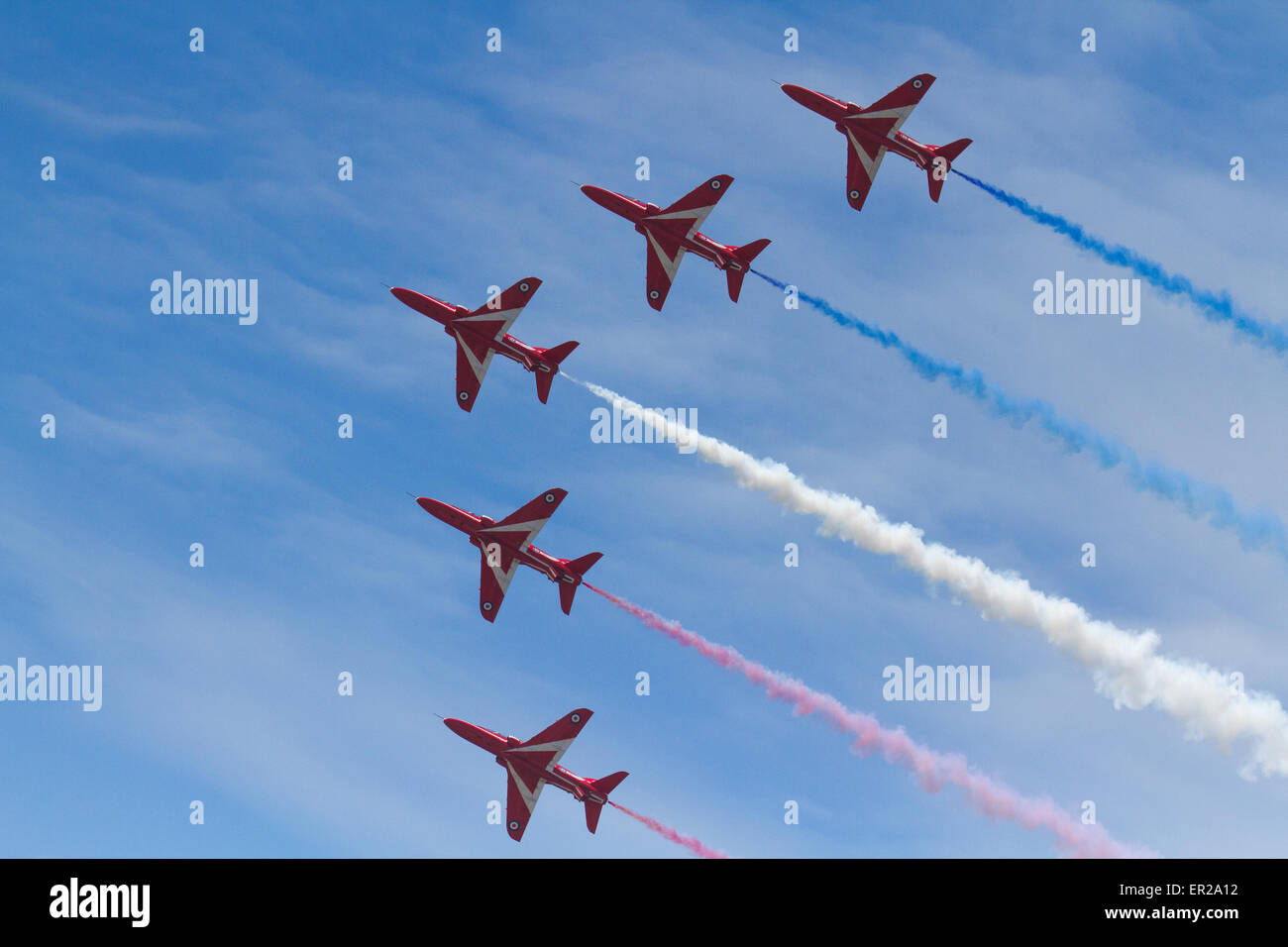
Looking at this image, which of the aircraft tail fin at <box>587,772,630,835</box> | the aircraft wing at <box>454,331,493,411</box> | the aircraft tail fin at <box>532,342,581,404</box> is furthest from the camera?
the aircraft wing at <box>454,331,493,411</box>

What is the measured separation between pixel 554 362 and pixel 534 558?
1445cm

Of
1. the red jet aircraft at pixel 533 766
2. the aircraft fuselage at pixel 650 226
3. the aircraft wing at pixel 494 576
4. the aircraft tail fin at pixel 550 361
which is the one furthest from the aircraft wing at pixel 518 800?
the aircraft fuselage at pixel 650 226

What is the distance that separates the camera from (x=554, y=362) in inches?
5217

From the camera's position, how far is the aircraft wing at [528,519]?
134 m

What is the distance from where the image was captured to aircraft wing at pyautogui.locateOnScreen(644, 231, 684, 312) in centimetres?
13375

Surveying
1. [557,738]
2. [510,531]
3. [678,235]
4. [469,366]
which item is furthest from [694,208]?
[557,738]

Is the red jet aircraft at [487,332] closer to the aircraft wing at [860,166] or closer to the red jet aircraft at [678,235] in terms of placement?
the red jet aircraft at [678,235]

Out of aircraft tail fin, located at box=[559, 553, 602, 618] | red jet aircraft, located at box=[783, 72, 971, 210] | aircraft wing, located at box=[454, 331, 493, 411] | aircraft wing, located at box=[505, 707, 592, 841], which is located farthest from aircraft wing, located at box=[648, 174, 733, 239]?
aircraft wing, located at box=[505, 707, 592, 841]

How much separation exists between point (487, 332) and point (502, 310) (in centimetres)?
198

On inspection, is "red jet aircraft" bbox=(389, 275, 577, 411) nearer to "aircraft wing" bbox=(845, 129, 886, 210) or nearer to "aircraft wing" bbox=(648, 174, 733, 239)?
"aircraft wing" bbox=(648, 174, 733, 239)

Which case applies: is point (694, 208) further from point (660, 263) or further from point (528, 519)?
point (528, 519)

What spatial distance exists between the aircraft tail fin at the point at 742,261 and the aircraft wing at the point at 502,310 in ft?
49.1

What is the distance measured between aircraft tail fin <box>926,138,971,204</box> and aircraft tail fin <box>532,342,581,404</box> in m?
28.1
